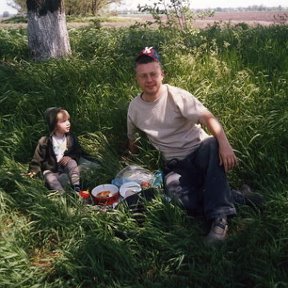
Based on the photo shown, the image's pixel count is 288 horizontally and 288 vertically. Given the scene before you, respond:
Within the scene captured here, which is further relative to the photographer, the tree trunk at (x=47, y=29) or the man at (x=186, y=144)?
the tree trunk at (x=47, y=29)

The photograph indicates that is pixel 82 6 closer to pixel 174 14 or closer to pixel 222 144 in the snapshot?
pixel 174 14

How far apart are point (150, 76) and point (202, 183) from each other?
36.1 inches

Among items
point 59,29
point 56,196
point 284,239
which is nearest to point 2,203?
point 56,196

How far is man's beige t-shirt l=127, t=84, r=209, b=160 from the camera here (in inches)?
121

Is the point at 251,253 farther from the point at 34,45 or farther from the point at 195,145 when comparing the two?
the point at 34,45

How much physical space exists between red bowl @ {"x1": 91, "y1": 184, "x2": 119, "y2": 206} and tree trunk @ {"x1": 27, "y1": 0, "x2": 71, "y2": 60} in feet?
9.49

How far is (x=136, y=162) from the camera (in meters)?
3.66

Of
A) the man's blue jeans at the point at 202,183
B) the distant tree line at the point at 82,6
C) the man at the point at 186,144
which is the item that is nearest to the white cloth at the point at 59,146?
the man at the point at 186,144

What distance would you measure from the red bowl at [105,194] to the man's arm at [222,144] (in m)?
0.93

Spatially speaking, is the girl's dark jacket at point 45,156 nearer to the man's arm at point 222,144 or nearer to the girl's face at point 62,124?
the girl's face at point 62,124

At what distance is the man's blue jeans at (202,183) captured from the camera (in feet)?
8.95

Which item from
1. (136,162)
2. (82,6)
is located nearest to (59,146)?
(136,162)

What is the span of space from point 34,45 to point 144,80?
123 inches

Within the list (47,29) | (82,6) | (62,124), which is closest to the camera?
(62,124)
